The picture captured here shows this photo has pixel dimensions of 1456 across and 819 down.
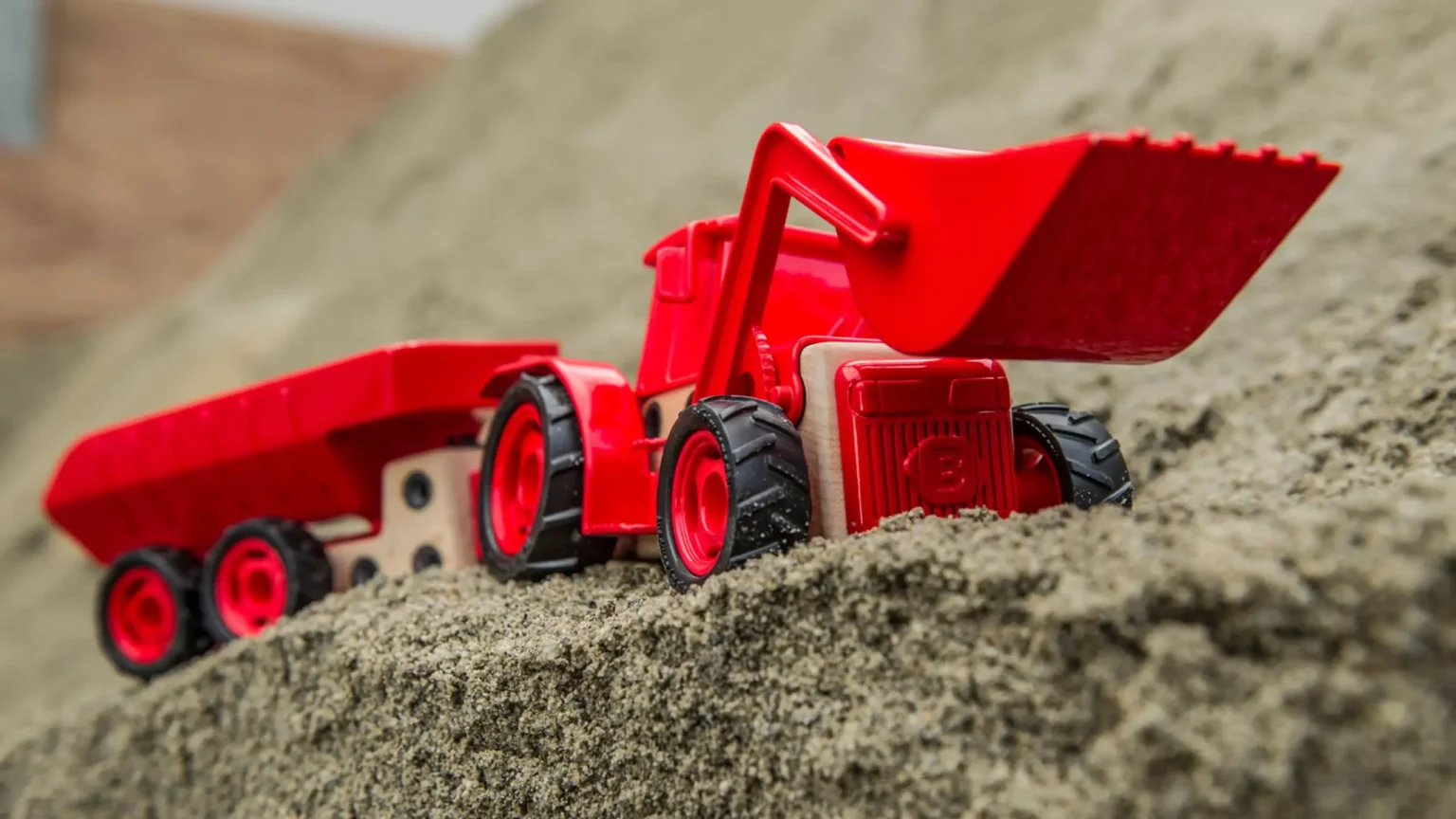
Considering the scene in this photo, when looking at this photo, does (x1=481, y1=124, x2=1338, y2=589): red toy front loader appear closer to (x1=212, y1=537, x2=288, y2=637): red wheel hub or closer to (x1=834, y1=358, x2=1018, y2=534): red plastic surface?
(x1=834, y1=358, x2=1018, y2=534): red plastic surface

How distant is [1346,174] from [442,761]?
10.4 feet

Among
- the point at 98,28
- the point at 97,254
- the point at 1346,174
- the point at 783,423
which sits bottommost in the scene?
the point at 783,423

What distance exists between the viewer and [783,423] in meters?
1.94

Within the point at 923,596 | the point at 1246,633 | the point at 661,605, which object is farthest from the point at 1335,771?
the point at 661,605

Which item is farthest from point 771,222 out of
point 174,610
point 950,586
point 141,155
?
point 141,155

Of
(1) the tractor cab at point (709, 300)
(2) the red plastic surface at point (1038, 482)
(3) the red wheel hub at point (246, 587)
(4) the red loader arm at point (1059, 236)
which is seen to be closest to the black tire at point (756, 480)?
(4) the red loader arm at point (1059, 236)

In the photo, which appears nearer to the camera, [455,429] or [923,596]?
[923,596]

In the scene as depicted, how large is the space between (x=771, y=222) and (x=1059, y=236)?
68cm

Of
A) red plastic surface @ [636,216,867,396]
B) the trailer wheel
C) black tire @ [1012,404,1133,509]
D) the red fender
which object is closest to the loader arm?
red plastic surface @ [636,216,867,396]

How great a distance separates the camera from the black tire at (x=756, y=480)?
1841 mm

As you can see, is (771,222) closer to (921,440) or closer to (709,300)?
(709,300)

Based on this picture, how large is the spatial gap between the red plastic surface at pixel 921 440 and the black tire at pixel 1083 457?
16 centimetres

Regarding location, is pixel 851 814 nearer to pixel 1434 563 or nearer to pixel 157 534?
pixel 1434 563

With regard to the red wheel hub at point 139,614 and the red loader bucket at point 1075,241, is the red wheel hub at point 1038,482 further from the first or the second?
the red wheel hub at point 139,614
